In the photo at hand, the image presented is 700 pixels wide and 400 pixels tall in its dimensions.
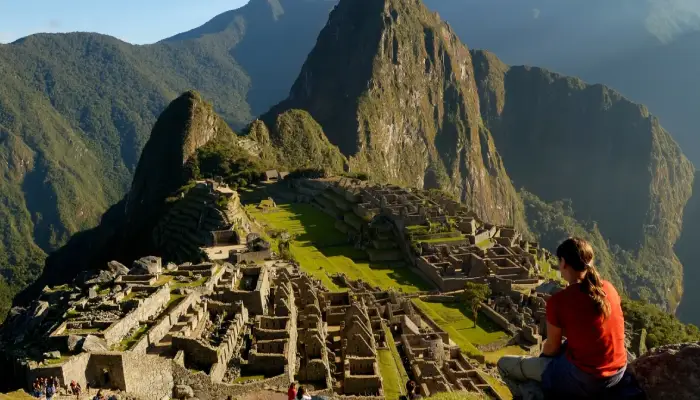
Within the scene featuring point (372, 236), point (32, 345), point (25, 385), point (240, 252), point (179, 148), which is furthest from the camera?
point (179, 148)

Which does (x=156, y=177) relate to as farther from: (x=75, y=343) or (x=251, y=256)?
(x=75, y=343)

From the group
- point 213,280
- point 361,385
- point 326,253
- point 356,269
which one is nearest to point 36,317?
point 213,280

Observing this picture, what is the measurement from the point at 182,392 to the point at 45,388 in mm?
3752

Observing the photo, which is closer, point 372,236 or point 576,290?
point 576,290

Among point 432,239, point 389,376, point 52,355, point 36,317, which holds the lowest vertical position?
point 389,376

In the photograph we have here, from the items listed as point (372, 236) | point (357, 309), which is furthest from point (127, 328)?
point (372, 236)

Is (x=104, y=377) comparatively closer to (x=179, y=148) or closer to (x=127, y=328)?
(x=127, y=328)

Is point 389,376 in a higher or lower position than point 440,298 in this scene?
higher

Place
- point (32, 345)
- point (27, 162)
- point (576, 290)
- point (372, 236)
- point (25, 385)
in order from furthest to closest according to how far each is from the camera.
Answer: point (27, 162) → point (372, 236) → point (32, 345) → point (25, 385) → point (576, 290)

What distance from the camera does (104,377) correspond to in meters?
15.8

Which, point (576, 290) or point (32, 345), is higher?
point (576, 290)

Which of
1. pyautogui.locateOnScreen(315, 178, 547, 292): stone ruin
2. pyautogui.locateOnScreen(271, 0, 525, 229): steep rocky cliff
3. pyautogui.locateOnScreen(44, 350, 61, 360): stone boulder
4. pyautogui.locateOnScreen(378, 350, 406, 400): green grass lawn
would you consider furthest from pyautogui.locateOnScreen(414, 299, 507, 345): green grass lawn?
pyautogui.locateOnScreen(271, 0, 525, 229): steep rocky cliff

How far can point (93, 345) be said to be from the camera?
16438mm

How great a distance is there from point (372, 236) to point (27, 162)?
13860 cm
